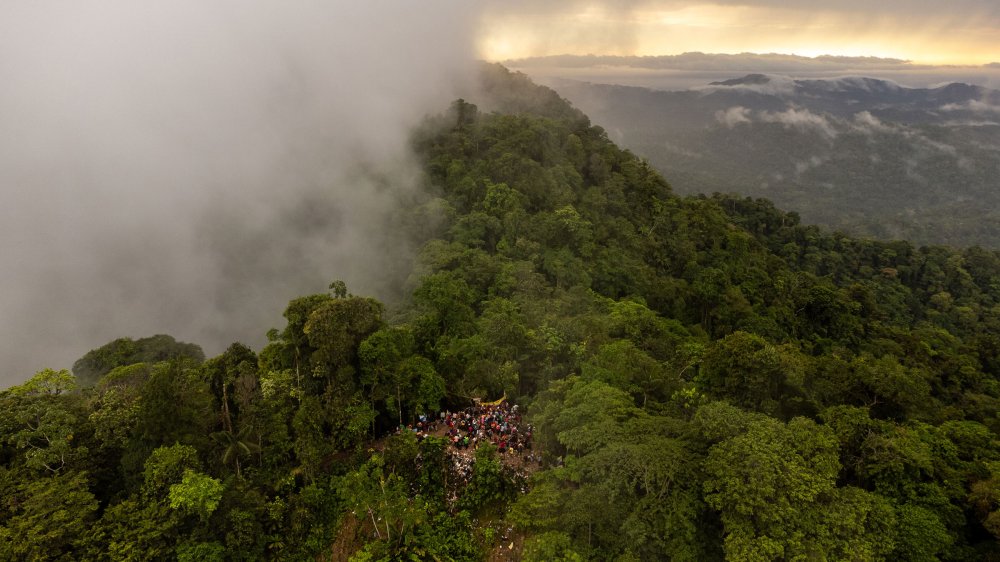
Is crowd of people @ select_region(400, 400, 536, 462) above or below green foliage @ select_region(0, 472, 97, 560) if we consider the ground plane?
below

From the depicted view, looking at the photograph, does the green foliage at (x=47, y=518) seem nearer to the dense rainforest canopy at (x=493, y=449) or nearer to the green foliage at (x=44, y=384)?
the dense rainforest canopy at (x=493, y=449)

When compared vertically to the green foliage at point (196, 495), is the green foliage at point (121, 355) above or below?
below

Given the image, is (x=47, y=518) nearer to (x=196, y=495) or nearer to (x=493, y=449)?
(x=196, y=495)

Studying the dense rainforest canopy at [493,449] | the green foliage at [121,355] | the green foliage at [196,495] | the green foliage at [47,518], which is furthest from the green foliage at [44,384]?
the green foliage at [121,355]

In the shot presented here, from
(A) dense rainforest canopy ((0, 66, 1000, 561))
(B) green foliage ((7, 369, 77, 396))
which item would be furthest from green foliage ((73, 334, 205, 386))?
(B) green foliage ((7, 369, 77, 396))

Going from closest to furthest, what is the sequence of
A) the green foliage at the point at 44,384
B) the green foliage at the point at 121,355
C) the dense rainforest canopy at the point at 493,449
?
Result: the dense rainforest canopy at the point at 493,449 < the green foliage at the point at 44,384 < the green foliage at the point at 121,355

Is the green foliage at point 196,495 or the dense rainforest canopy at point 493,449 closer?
the dense rainforest canopy at point 493,449

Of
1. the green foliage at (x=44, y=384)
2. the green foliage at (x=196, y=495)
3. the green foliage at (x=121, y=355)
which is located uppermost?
the green foliage at (x=44, y=384)

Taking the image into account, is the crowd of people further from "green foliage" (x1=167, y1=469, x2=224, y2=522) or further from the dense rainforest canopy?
"green foliage" (x1=167, y1=469, x2=224, y2=522)

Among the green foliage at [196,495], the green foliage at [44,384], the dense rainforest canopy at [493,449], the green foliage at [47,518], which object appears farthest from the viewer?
the green foliage at [44,384]
